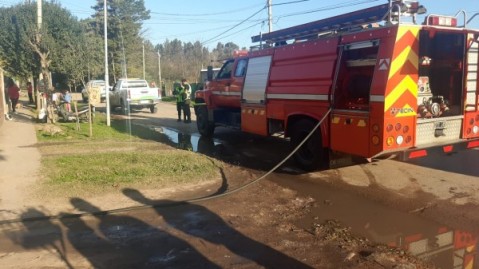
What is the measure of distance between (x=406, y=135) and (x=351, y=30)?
2043mm

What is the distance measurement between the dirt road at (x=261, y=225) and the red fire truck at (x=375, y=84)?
0.74 meters

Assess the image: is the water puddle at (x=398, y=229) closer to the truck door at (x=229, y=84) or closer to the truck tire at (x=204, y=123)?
the truck door at (x=229, y=84)

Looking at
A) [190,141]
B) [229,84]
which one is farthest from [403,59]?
[190,141]

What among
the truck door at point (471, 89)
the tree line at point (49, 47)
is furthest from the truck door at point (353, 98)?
the tree line at point (49, 47)

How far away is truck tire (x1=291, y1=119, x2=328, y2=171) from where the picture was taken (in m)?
7.93

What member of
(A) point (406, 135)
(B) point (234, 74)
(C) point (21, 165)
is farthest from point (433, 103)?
(C) point (21, 165)

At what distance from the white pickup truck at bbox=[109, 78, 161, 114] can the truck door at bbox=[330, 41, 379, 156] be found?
16.5 m

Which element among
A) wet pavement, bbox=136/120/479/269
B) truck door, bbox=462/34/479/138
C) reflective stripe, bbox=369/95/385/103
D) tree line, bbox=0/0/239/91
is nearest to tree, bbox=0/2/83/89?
tree line, bbox=0/0/239/91

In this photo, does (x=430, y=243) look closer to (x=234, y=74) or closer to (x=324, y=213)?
(x=324, y=213)

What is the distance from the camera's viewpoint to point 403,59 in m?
6.24

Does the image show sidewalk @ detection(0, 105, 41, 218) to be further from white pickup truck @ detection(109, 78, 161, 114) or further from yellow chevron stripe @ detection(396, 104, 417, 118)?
white pickup truck @ detection(109, 78, 161, 114)

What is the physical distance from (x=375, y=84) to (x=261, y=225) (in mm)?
2741

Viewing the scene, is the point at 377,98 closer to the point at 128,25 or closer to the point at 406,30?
the point at 406,30

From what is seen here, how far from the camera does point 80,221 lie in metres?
5.66
